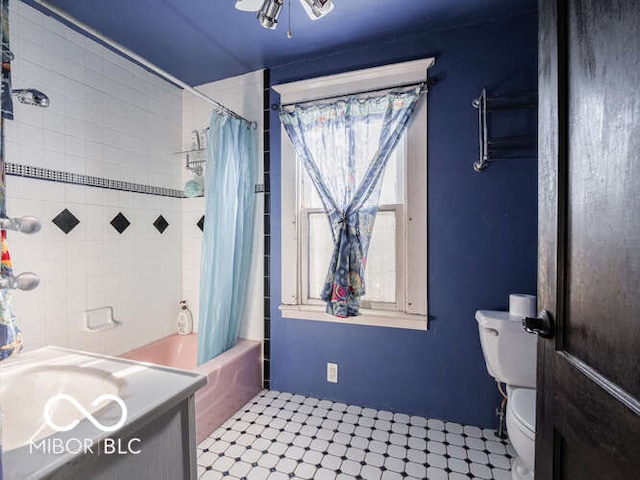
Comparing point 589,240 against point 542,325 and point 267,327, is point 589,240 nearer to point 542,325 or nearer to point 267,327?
point 542,325

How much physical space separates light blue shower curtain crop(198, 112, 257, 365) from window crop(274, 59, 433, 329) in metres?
0.30

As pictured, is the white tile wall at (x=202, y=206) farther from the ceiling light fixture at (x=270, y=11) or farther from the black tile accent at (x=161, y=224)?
the ceiling light fixture at (x=270, y=11)

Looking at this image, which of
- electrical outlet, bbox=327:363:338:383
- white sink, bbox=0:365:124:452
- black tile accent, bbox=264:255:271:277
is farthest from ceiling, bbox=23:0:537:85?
electrical outlet, bbox=327:363:338:383

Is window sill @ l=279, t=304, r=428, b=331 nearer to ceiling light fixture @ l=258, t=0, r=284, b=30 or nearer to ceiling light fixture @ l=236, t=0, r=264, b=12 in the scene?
ceiling light fixture @ l=258, t=0, r=284, b=30

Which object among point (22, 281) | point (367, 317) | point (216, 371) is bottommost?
point (216, 371)

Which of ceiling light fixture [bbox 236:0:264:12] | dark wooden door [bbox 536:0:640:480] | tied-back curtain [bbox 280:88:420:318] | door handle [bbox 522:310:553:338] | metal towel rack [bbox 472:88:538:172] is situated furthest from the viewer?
tied-back curtain [bbox 280:88:420:318]

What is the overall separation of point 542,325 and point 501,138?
1.32 m

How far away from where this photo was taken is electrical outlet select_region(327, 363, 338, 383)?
83.7 inches

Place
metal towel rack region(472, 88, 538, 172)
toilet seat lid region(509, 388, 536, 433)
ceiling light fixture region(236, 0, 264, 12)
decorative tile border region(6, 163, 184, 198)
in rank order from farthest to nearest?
metal towel rack region(472, 88, 538, 172) → decorative tile border region(6, 163, 184, 198) → ceiling light fixture region(236, 0, 264, 12) → toilet seat lid region(509, 388, 536, 433)

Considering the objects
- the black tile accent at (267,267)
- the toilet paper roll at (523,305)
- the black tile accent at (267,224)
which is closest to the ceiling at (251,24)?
the black tile accent at (267,224)

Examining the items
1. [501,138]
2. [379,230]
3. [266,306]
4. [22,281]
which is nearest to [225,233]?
[266,306]

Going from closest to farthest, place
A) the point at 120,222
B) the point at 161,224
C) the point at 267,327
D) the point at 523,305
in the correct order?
the point at 523,305
the point at 120,222
the point at 267,327
the point at 161,224

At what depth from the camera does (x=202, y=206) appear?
101 inches

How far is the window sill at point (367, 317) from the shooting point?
1925 mm
